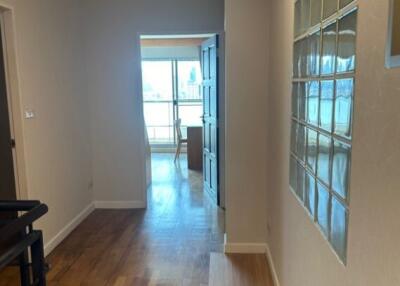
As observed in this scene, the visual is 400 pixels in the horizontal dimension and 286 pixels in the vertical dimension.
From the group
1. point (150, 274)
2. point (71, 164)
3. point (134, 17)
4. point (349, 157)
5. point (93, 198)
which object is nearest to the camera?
point (349, 157)

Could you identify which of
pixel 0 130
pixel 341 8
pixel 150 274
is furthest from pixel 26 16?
pixel 341 8

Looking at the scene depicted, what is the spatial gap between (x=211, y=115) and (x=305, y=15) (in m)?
3.11

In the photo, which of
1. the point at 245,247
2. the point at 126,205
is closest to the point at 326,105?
the point at 245,247

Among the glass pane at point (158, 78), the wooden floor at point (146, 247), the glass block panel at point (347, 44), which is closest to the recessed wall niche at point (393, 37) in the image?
the glass block panel at point (347, 44)

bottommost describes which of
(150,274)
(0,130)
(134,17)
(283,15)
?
(150,274)

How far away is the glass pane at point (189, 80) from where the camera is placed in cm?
875

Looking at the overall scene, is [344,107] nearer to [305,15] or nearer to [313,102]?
[313,102]

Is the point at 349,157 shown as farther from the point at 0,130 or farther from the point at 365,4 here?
the point at 0,130

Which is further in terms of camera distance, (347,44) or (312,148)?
(312,148)

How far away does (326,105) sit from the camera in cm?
155

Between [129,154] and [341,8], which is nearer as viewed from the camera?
[341,8]

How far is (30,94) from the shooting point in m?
3.19

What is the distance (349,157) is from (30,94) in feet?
9.07

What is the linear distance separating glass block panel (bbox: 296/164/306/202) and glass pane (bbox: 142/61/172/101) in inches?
277
